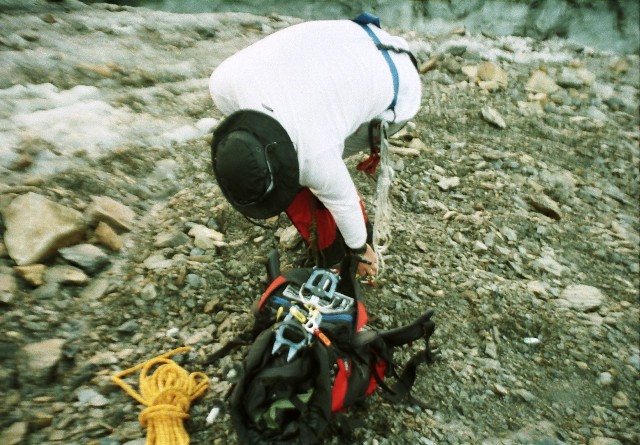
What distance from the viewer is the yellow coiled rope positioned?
1.74 meters

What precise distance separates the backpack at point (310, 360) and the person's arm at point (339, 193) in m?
0.12

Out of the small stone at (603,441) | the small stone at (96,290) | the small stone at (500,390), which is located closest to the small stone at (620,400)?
the small stone at (603,441)

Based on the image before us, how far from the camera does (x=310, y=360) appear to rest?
1.70m

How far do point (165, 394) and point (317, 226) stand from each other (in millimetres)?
1020

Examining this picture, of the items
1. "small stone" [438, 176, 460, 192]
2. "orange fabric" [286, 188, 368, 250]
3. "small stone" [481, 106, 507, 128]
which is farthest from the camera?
"small stone" [481, 106, 507, 128]

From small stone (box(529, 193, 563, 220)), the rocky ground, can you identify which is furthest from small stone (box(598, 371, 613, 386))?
small stone (box(529, 193, 563, 220))

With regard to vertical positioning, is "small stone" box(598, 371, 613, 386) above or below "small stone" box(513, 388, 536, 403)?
below

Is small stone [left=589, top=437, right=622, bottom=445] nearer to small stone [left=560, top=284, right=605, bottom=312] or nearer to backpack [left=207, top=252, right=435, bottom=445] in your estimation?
backpack [left=207, top=252, right=435, bottom=445]

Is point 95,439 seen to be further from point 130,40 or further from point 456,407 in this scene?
point 130,40

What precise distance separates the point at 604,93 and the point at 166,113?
5424mm

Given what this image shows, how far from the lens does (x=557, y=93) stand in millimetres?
5668

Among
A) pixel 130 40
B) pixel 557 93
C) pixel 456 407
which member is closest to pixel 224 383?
pixel 456 407

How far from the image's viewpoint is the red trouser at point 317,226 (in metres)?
2.21

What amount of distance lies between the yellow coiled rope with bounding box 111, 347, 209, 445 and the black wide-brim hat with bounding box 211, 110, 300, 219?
833 mm
